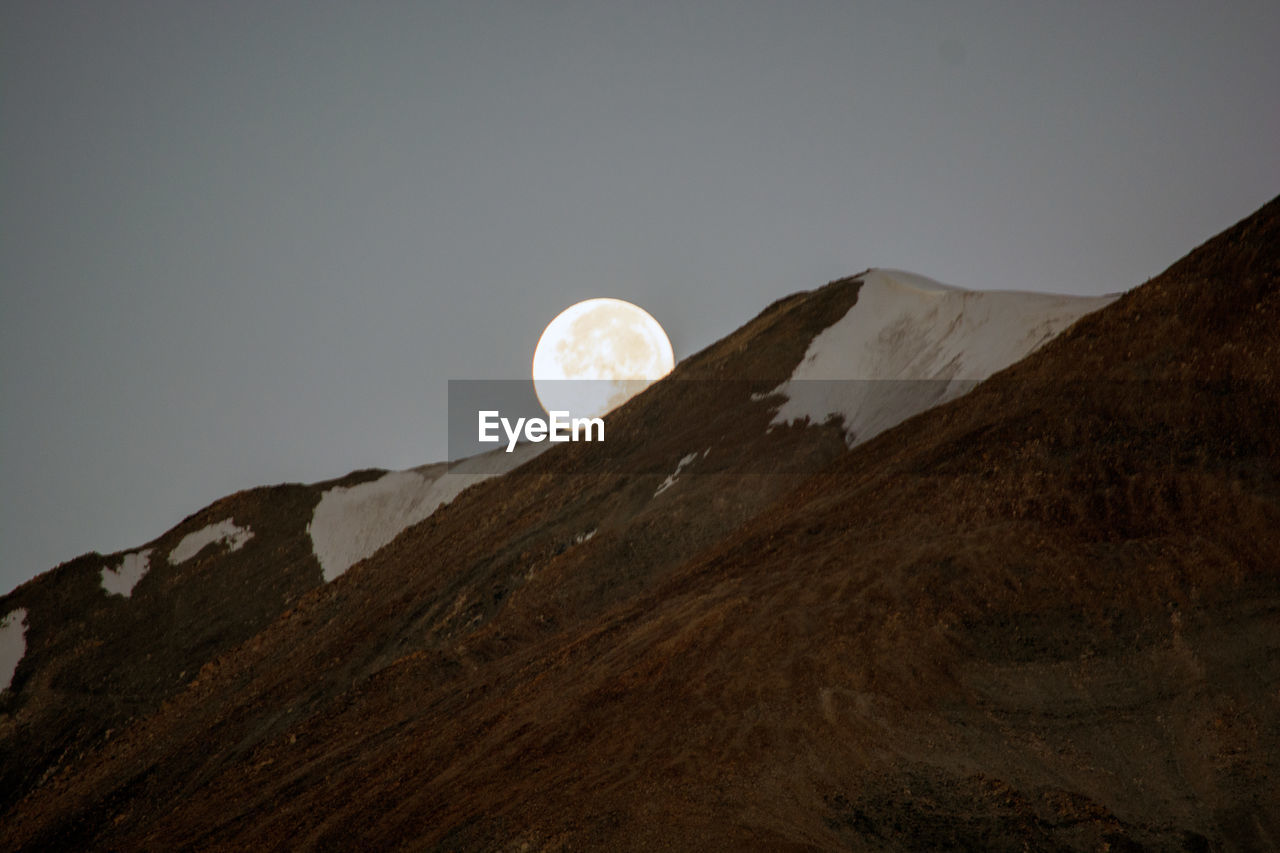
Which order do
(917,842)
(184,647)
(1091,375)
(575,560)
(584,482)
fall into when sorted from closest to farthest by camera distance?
1. (917,842)
2. (1091,375)
3. (575,560)
4. (584,482)
5. (184,647)

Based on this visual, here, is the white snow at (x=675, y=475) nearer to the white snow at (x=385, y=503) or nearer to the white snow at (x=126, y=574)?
the white snow at (x=385, y=503)

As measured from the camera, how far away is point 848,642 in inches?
799

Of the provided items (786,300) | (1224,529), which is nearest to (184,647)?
(786,300)

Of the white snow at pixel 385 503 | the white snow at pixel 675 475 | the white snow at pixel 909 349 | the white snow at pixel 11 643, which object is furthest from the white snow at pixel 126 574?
the white snow at pixel 909 349

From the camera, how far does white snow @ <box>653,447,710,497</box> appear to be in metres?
35.2

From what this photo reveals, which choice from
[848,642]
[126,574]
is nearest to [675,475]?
[848,642]

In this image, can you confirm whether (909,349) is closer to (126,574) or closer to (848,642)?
(848,642)

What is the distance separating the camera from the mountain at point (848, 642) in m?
17.2

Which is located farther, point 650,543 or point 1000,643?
point 650,543

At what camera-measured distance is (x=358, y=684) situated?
2964 cm

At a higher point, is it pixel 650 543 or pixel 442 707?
pixel 650 543

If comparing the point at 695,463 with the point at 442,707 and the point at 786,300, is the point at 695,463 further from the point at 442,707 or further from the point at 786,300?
the point at 786,300

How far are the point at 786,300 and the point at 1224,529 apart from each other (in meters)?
34.6

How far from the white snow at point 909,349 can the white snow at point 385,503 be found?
60.2 feet
